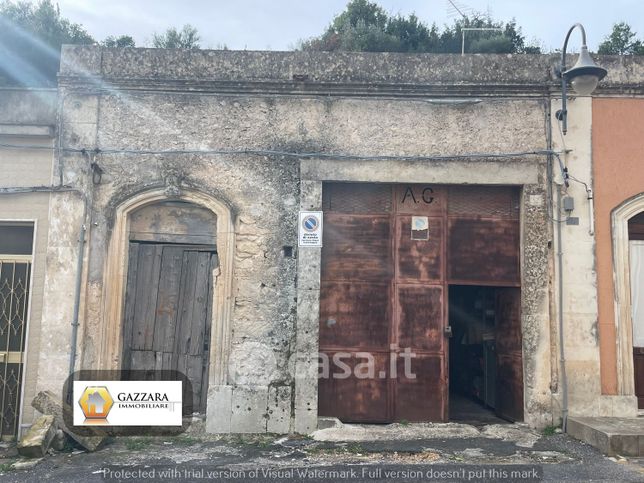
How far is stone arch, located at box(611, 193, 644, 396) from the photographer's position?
6.53m

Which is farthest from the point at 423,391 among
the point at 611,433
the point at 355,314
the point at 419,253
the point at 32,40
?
the point at 32,40

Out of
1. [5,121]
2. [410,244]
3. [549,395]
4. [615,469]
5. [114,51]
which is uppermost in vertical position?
[114,51]

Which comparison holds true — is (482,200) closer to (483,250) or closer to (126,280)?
(483,250)

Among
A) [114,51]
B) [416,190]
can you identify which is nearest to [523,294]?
[416,190]

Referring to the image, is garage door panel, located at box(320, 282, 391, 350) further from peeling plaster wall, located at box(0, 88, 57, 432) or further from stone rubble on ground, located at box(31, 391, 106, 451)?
peeling plaster wall, located at box(0, 88, 57, 432)

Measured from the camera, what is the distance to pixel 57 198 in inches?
263

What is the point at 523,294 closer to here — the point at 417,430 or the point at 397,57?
the point at 417,430

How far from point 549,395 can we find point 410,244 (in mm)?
2467

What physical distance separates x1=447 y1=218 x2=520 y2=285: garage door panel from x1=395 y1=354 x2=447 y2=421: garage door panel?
1123 mm

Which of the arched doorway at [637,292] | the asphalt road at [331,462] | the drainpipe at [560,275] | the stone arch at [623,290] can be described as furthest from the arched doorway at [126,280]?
the arched doorway at [637,292]

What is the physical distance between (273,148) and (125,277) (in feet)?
8.13

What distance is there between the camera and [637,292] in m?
6.80

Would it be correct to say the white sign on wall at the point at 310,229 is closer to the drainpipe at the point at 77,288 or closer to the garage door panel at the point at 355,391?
the garage door panel at the point at 355,391

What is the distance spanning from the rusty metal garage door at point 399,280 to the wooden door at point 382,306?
1cm
